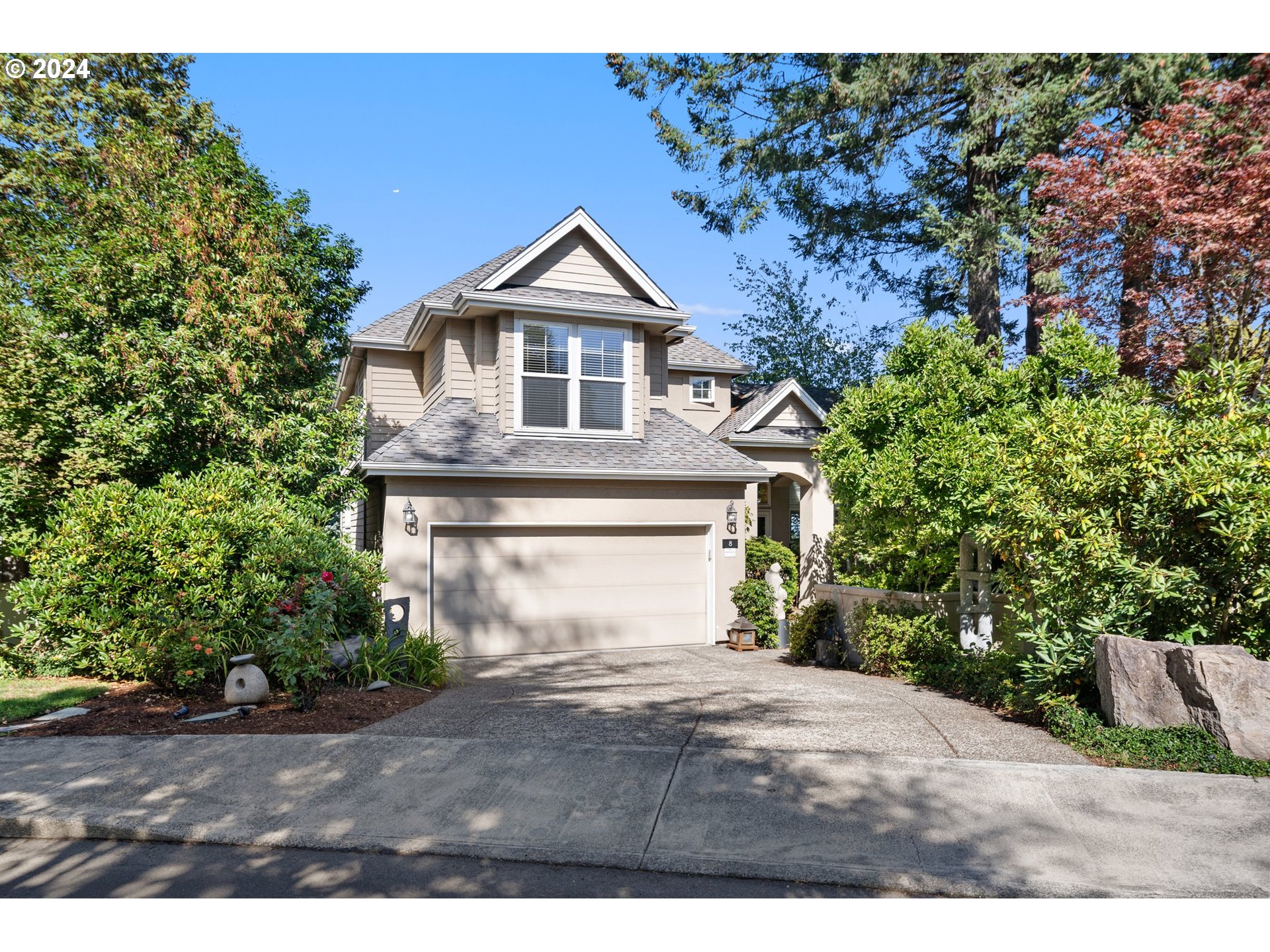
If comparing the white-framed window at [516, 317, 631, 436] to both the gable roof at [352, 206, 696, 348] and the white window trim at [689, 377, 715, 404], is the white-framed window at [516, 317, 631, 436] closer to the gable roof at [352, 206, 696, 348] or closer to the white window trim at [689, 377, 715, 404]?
the gable roof at [352, 206, 696, 348]

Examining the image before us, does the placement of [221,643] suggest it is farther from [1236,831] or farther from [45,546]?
[1236,831]

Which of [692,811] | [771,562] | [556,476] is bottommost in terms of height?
[692,811]

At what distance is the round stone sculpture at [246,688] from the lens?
25.6 feet

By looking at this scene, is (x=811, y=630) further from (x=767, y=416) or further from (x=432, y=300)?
(x=432, y=300)

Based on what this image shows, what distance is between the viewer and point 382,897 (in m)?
4.09

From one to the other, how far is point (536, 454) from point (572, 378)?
5.02 ft

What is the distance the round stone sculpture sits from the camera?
7.79 m

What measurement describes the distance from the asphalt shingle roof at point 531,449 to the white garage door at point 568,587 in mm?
1062

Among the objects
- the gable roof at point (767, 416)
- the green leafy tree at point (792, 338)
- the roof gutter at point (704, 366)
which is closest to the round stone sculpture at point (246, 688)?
the gable roof at point (767, 416)

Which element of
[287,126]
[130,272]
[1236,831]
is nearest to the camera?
[1236,831]

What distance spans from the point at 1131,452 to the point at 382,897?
666cm

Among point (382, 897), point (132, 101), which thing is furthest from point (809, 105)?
point (382, 897)

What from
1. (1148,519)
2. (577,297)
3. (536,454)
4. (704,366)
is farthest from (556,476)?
(1148,519)

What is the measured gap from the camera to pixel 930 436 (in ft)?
35.3
